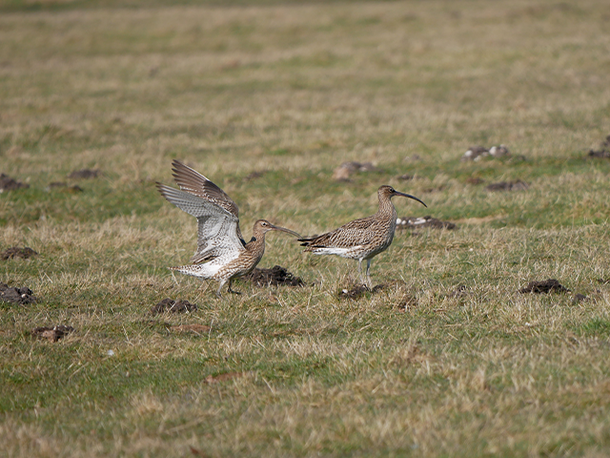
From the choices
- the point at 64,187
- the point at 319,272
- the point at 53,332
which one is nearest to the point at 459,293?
the point at 319,272

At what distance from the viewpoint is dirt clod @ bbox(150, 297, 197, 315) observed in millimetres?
9391

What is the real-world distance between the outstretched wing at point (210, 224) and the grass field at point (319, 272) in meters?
0.72

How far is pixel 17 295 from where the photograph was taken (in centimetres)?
980

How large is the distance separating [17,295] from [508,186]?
1061 cm

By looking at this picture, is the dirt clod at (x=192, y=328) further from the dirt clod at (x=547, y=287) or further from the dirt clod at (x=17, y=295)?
the dirt clod at (x=547, y=287)

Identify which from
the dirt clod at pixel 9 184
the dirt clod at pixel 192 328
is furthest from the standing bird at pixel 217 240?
the dirt clod at pixel 9 184

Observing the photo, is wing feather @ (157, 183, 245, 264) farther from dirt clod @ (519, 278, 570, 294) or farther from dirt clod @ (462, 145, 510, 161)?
dirt clod @ (462, 145, 510, 161)

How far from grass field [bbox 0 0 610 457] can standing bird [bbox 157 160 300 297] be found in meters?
0.49

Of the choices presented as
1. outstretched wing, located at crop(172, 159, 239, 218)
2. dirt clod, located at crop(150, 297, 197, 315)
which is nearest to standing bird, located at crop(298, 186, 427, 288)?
outstretched wing, located at crop(172, 159, 239, 218)

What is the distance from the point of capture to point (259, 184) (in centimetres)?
1784

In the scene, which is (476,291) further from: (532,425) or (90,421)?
(90,421)

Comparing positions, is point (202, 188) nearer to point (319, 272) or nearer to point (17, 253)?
point (319, 272)

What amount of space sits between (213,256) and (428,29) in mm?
37297

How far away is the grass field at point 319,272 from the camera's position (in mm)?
5832
